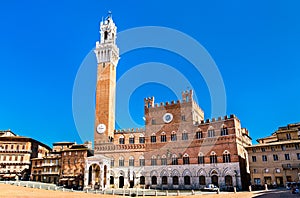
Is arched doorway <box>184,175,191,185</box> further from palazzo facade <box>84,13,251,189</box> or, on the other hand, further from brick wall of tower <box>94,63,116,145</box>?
brick wall of tower <box>94,63,116,145</box>

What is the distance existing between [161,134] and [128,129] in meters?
7.98

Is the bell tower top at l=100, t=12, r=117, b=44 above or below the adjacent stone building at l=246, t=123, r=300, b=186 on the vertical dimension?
above

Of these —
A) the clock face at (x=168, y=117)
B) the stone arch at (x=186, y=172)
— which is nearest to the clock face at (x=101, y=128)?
the clock face at (x=168, y=117)

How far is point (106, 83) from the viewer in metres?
60.5

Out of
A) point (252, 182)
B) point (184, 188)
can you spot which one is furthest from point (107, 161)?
point (252, 182)

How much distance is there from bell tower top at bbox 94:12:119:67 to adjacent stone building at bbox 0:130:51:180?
28.7 m

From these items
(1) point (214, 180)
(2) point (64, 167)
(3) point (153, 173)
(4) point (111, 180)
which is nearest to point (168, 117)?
(3) point (153, 173)

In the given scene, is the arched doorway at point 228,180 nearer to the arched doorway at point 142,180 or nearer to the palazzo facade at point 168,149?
the palazzo facade at point 168,149

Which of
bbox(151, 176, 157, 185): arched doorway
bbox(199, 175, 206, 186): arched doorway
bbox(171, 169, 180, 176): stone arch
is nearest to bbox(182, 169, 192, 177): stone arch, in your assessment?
bbox(171, 169, 180, 176): stone arch

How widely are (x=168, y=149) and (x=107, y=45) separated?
30.4m

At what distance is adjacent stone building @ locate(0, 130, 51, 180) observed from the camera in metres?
61.6

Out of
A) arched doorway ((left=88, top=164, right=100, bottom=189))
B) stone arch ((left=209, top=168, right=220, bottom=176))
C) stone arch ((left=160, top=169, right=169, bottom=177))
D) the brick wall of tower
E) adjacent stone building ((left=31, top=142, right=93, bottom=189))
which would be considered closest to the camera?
stone arch ((left=209, top=168, right=220, bottom=176))

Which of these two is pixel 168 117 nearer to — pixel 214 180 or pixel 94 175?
pixel 214 180

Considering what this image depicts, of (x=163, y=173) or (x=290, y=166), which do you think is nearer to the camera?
(x=290, y=166)
